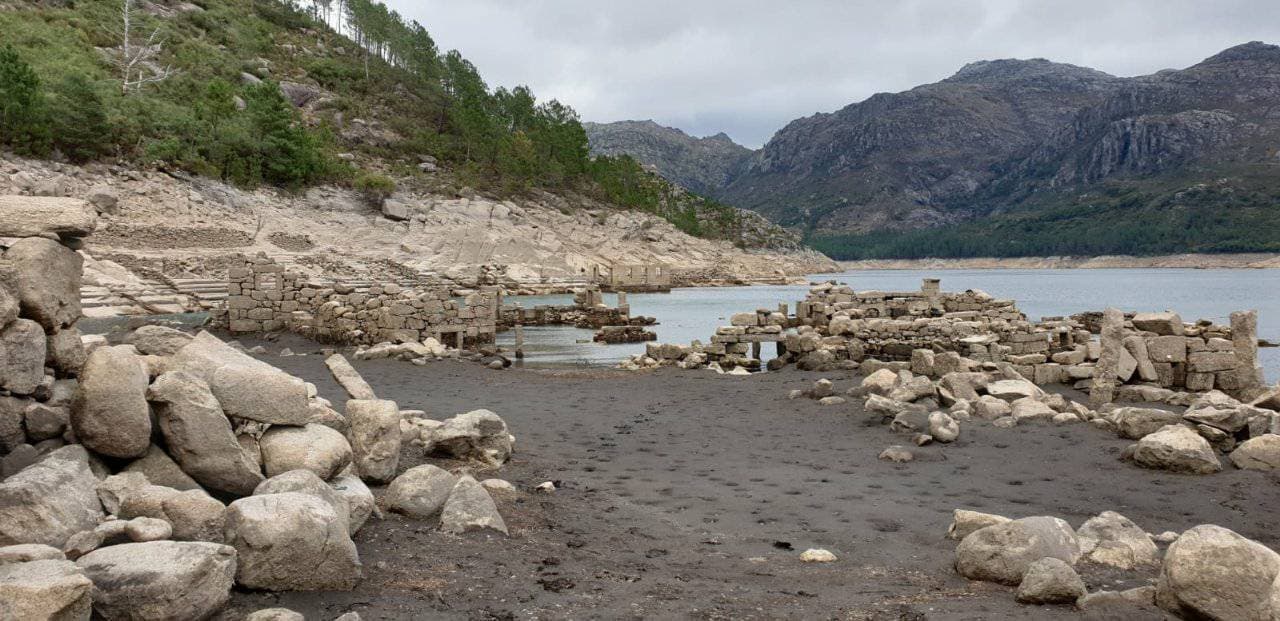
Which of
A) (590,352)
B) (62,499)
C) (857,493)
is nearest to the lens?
(62,499)

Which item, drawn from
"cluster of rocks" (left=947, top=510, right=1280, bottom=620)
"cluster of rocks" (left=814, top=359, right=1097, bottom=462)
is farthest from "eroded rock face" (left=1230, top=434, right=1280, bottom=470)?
"cluster of rocks" (left=947, top=510, right=1280, bottom=620)

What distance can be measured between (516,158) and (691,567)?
71.1 metres

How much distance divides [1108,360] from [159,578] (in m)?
16.3

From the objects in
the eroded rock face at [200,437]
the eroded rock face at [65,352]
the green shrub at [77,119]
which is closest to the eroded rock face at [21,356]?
the eroded rock face at [65,352]

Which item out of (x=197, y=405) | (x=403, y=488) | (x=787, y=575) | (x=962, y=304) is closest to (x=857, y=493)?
(x=787, y=575)

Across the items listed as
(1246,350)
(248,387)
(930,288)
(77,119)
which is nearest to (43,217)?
(248,387)

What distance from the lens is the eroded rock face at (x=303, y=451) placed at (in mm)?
5750

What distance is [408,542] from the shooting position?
5746 mm

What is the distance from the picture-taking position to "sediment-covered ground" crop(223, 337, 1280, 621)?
5.05 m

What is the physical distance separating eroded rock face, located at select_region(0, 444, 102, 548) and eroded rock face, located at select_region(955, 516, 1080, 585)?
5877 millimetres

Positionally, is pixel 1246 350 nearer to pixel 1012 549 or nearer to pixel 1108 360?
pixel 1108 360

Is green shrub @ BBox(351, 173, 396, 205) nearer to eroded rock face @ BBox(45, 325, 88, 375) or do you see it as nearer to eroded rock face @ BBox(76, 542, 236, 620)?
eroded rock face @ BBox(45, 325, 88, 375)

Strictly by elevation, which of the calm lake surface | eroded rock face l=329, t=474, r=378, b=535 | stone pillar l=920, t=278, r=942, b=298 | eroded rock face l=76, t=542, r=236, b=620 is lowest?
the calm lake surface

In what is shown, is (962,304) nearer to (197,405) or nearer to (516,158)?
(197,405)
